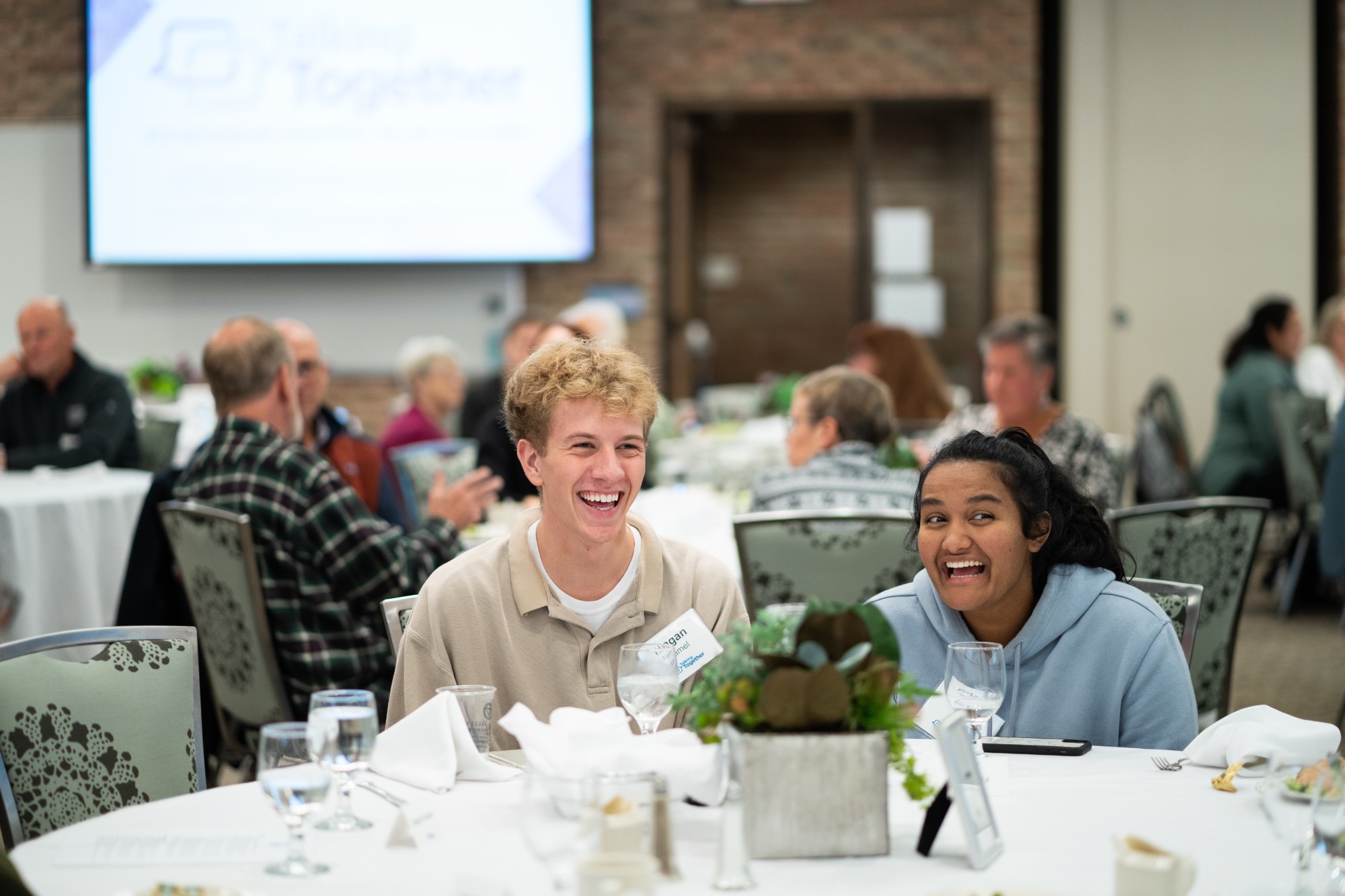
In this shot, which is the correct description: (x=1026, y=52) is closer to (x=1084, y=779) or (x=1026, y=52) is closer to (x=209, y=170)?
(x=209, y=170)

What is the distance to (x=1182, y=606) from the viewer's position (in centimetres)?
259

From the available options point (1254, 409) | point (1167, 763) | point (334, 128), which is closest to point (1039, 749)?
point (1167, 763)

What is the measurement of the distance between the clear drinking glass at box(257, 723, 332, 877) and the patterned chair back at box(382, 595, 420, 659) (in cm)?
87

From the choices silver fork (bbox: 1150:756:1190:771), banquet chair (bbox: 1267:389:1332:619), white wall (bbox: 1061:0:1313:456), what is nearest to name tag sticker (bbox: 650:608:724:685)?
silver fork (bbox: 1150:756:1190:771)

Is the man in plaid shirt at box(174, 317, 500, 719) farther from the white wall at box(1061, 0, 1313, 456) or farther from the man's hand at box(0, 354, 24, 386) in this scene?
the white wall at box(1061, 0, 1313, 456)

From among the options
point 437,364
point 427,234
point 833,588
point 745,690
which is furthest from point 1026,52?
point 745,690

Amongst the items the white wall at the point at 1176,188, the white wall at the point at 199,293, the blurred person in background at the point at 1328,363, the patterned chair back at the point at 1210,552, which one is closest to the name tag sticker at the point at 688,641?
the patterned chair back at the point at 1210,552

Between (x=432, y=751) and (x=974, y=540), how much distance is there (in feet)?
2.93

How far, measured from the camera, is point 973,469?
2221 millimetres

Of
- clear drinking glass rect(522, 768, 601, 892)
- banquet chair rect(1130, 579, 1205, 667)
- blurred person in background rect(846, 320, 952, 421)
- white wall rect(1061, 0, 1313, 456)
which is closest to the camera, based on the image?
clear drinking glass rect(522, 768, 601, 892)

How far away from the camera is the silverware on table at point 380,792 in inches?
68.3

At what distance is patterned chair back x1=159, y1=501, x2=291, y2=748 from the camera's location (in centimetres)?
322

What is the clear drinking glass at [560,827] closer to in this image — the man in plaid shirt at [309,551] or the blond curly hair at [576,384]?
the blond curly hair at [576,384]

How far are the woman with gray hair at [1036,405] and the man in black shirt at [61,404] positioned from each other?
356 cm
